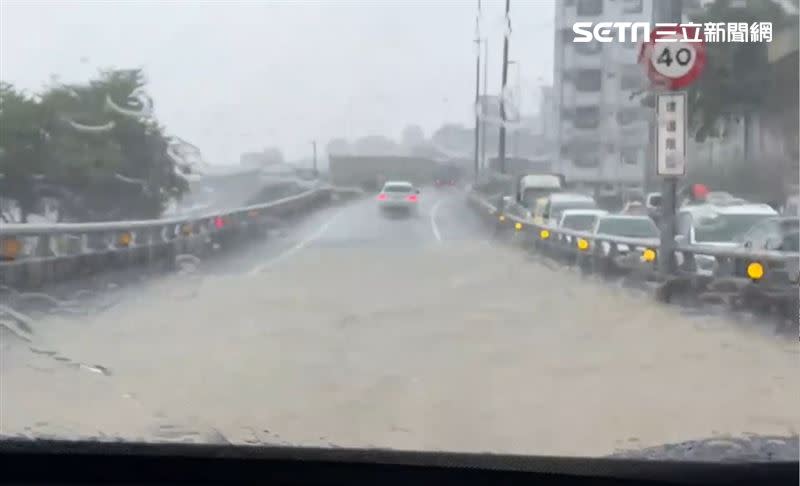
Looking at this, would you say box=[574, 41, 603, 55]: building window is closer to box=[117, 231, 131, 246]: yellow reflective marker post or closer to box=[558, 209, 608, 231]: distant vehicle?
box=[558, 209, 608, 231]: distant vehicle

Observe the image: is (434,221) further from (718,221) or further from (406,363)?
(718,221)

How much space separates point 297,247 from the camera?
9383mm

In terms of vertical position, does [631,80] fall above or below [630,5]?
below

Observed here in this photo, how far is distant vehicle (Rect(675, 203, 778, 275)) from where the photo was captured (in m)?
6.98

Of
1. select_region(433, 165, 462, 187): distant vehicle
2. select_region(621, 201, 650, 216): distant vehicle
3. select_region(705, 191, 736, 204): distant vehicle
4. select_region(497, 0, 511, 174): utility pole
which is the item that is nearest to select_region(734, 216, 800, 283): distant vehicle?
select_region(705, 191, 736, 204): distant vehicle

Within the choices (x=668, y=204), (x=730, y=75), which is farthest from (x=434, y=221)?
(x=730, y=75)

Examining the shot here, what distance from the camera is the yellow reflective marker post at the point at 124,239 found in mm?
9070

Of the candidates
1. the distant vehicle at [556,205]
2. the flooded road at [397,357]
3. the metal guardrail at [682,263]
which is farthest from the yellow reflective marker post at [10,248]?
the distant vehicle at [556,205]

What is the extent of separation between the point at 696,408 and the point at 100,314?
454 centimetres

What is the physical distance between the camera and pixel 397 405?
6750 mm

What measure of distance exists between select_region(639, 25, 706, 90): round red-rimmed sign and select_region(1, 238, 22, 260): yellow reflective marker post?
4501mm

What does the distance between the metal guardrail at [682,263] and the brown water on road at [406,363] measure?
17cm

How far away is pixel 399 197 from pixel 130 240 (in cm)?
208

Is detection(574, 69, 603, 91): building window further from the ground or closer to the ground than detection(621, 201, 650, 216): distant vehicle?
further from the ground
